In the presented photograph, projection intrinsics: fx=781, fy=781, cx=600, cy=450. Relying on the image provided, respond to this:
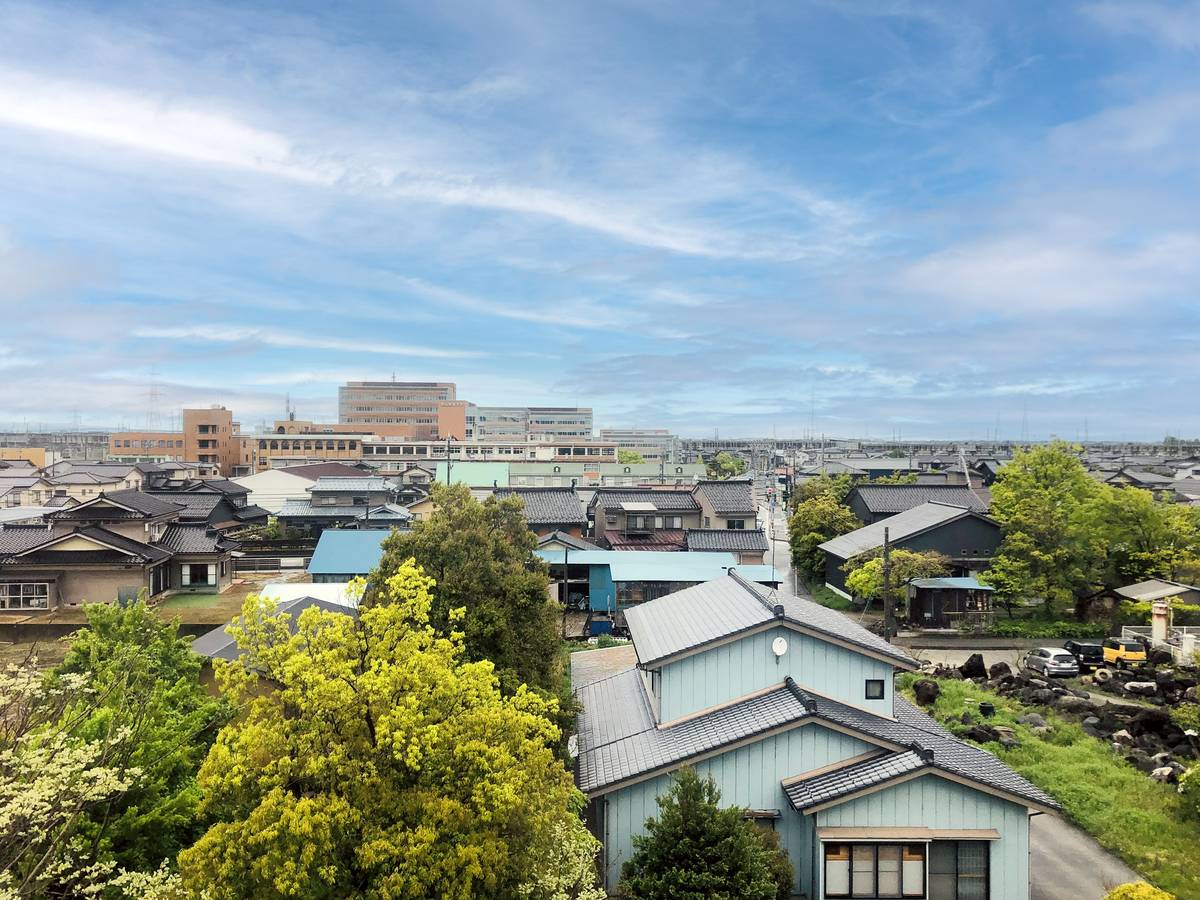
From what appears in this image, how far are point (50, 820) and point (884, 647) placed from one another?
13314 millimetres

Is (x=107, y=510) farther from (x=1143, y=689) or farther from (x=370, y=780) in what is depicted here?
(x=1143, y=689)

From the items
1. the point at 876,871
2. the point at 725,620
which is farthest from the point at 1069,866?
the point at 725,620

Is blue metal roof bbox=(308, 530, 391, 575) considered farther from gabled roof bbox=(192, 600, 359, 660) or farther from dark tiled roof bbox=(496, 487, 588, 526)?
gabled roof bbox=(192, 600, 359, 660)

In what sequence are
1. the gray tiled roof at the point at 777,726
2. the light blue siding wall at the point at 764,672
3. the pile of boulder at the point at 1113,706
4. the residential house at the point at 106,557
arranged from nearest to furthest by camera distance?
the gray tiled roof at the point at 777,726 < the light blue siding wall at the point at 764,672 < the pile of boulder at the point at 1113,706 < the residential house at the point at 106,557

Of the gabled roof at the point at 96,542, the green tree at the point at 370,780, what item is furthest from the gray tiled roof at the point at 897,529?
the gabled roof at the point at 96,542

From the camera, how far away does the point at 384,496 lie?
56812 millimetres

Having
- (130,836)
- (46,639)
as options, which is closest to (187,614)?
(46,639)

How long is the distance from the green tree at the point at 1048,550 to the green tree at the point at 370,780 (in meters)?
30.9

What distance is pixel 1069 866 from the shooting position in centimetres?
1458

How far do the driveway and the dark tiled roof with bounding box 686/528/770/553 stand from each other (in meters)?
27.3

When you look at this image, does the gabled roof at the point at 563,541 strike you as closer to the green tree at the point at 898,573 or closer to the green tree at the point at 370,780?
the green tree at the point at 898,573

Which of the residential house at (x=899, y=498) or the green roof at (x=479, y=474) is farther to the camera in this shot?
the green roof at (x=479, y=474)

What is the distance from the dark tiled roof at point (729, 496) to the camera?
4969cm

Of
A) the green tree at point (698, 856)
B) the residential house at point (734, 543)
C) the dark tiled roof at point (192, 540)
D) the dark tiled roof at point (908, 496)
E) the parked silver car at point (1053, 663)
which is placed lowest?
the parked silver car at point (1053, 663)
